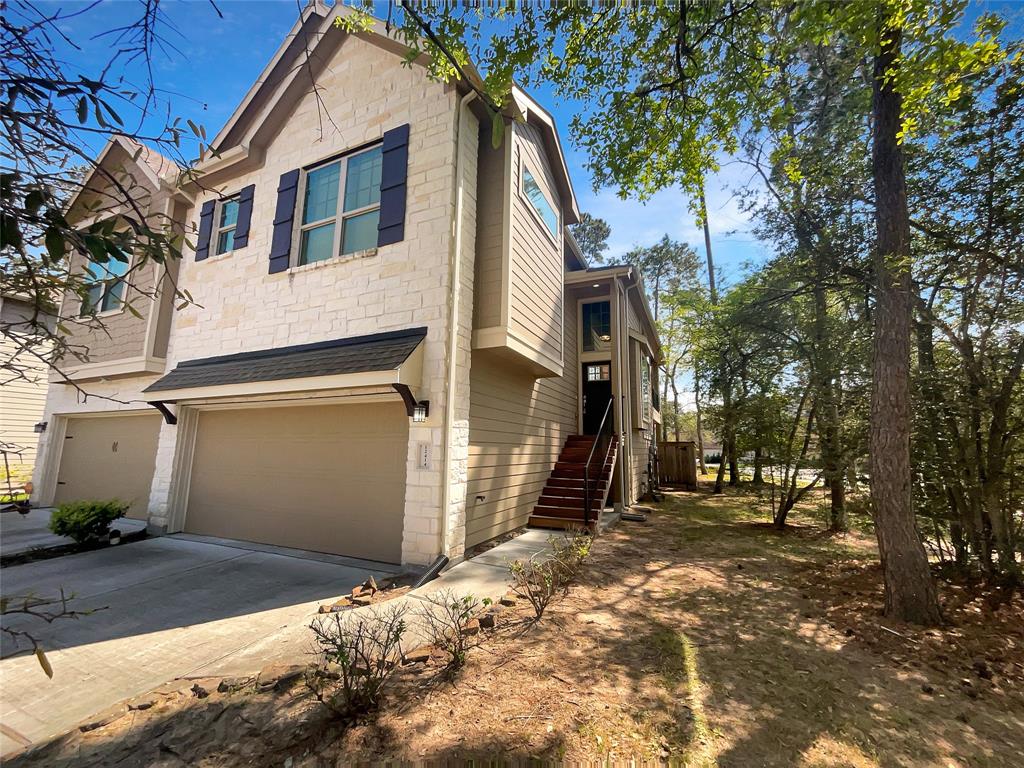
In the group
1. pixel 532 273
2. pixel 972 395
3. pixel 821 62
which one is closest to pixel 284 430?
pixel 532 273

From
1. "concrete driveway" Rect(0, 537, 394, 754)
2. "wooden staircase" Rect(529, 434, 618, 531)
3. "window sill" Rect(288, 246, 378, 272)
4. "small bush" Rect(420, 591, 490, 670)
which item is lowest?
"concrete driveway" Rect(0, 537, 394, 754)

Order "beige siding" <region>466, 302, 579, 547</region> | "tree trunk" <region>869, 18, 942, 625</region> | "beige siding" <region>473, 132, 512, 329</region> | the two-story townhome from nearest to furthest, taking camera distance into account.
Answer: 1. "tree trunk" <region>869, 18, 942, 625</region>
2. the two-story townhome
3. "beige siding" <region>473, 132, 512, 329</region>
4. "beige siding" <region>466, 302, 579, 547</region>

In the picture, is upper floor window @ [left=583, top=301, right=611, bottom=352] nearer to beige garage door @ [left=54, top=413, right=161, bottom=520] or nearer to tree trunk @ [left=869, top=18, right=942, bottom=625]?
tree trunk @ [left=869, top=18, right=942, bottom=625]

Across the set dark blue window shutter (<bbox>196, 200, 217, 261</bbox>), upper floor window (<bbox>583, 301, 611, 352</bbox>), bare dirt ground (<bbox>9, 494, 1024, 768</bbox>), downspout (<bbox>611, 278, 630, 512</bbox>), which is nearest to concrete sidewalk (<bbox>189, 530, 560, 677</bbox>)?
bare dirt ground (<bbox>9, 494, 1024, 768</bbox>)

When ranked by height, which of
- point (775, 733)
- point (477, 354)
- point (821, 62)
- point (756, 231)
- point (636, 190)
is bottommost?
point (775, 733)

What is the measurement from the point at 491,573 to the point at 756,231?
7614 millimetres

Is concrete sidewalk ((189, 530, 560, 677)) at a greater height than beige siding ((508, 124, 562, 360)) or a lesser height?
lesser

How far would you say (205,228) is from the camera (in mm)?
8359

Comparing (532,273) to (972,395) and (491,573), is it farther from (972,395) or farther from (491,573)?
(972,395)

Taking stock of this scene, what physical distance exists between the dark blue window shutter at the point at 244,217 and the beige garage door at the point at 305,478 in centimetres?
294

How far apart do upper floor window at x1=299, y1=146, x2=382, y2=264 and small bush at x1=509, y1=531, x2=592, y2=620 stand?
4.86 metres

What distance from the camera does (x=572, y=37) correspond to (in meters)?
4.56

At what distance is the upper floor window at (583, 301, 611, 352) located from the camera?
442 inches

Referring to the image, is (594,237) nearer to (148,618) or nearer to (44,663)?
(148,618)
